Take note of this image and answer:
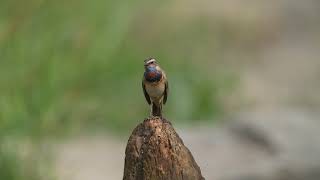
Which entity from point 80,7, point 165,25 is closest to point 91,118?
point 80,7

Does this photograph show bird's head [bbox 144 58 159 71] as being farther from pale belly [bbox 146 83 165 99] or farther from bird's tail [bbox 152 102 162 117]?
bird's tail [bbox 152 102 162 117]

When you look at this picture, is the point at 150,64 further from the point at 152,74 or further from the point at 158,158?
the point at 158,158

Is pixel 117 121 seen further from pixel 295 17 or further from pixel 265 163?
pixel 295 17

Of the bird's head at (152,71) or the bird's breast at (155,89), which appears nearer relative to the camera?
the bird's head at (152,71)

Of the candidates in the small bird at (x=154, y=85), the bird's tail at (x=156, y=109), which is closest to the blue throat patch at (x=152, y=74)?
the small bird at (x=154, y=85)

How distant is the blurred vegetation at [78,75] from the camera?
290 inches

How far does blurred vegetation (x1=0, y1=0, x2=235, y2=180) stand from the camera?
736 centimetres

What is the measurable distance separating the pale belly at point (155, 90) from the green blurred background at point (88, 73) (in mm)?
2823

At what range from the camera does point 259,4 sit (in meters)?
15.8

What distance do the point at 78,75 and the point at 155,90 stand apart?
15.0 ft

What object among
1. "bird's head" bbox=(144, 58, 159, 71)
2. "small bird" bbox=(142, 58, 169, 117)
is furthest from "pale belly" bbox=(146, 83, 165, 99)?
"bird's head" bbox=(144, 58, 159, 71)

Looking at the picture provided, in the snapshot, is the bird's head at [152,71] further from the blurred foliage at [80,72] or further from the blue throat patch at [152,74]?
the blurred foliage at [80,72]

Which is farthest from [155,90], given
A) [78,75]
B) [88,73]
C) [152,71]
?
[88,73]

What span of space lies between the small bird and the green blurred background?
2761 millimetres
